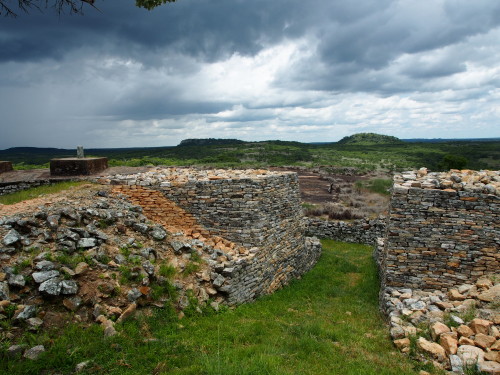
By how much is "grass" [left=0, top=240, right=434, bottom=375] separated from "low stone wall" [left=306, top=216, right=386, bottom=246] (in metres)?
10.8

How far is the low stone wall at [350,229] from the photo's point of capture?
61.9ft

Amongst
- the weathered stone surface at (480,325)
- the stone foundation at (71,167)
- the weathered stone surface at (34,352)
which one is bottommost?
the weathered stone surface at (480,325)

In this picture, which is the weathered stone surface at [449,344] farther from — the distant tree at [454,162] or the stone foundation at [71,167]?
the distant tree at [454,162]

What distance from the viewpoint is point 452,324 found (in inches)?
254

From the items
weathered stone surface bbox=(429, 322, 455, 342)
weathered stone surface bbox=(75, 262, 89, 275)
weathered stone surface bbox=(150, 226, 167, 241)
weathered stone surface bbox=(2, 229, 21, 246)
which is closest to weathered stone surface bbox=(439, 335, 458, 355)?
weathered stone surface bbox=(429, 322, 455, 342)

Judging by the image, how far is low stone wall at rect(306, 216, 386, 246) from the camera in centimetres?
1888

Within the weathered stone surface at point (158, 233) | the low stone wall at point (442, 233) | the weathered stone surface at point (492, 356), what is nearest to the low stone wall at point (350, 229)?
the low stone wall at point (442, 233)

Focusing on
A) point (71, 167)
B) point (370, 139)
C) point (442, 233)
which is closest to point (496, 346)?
point (442, 233)

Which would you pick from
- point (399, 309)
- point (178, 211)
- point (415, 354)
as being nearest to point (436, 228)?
point (399, 309)

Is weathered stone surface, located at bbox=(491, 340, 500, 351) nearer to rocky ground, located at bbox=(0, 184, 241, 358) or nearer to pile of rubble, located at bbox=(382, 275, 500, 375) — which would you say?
pile of rubble, located at bbox=(382, 275, 500, 375)

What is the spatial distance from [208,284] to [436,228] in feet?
19.7

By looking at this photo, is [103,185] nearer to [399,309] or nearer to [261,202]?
[261,202]

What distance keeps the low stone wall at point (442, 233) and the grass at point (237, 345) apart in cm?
165

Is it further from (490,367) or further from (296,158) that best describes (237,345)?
(296,158)
